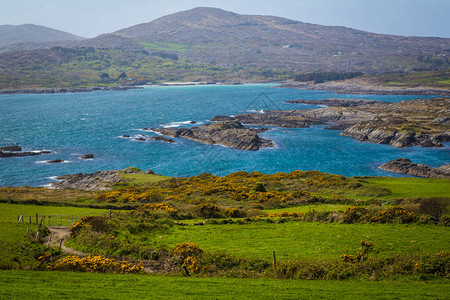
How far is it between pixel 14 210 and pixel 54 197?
1062cm

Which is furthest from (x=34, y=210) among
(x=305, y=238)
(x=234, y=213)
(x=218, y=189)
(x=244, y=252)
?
(x=305, y=238)

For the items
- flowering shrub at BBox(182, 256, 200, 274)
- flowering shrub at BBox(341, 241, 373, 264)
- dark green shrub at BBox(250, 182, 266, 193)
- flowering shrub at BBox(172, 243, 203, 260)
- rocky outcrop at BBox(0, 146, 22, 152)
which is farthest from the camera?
rocky outcrop at BBox(0, 146, 22, 152)

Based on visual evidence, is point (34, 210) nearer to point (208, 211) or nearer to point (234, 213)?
point (208, 211)

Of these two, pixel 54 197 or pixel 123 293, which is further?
pixel 54 197

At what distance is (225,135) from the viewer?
114m

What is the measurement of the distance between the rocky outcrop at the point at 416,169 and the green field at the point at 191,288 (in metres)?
61.5

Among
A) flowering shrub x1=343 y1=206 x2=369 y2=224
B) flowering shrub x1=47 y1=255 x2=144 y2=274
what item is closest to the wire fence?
flowering shrub x1=47 y1=255 x2=144 y2=274

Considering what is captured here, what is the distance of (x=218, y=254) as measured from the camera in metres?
23.4

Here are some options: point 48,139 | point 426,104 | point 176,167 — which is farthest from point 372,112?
point 48,139

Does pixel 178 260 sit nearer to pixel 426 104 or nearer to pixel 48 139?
pixel 48 139

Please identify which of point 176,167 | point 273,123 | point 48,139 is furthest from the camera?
point 273,123

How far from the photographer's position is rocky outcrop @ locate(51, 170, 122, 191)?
66500 mm

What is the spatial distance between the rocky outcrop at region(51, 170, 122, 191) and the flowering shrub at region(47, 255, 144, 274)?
43.3 m

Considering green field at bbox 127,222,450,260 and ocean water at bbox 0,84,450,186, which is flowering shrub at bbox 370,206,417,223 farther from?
ocean water at bbox 0,84,450,186
